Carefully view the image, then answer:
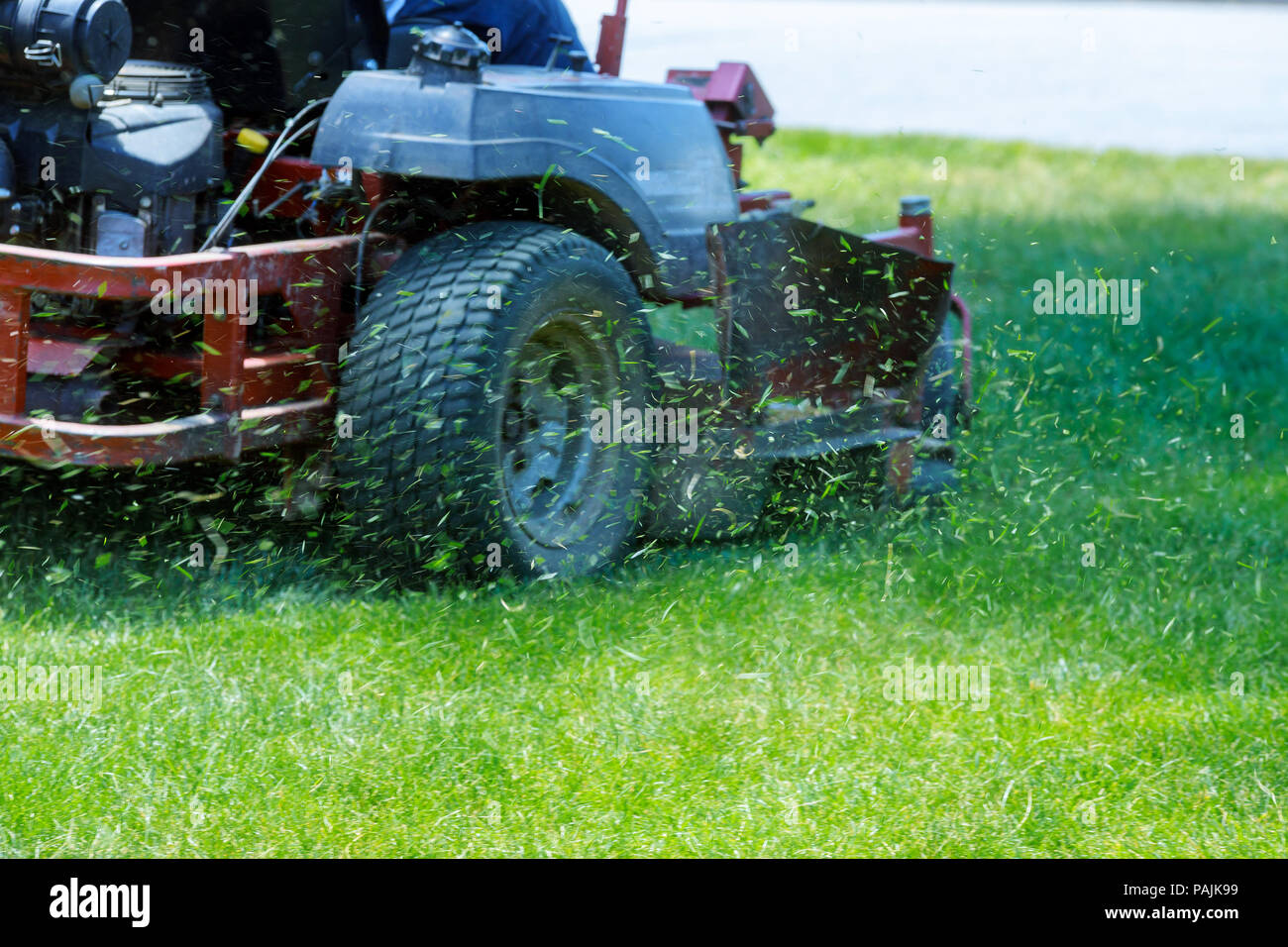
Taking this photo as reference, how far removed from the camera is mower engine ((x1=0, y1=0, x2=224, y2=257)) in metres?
3.63

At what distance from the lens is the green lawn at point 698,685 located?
2.92 m

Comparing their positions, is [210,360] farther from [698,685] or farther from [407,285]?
[698,685]

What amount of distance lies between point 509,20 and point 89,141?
4.61 feet

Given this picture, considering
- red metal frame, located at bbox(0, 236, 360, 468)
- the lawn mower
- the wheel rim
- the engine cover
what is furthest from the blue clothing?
the wheel rim

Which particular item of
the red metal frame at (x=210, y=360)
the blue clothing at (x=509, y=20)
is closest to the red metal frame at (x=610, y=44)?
the blue clothing at (x=509, y=20)

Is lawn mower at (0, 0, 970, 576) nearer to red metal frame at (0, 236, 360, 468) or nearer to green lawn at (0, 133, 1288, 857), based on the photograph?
red metal frame at (0, 236, 360, 468)

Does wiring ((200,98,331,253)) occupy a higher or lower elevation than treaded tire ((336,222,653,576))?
higher

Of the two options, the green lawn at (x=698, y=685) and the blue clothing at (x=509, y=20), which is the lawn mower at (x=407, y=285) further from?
the green lawn at (x=698, y=685)

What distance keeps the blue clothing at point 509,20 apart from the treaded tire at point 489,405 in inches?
32.3

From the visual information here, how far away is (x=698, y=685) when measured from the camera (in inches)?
138

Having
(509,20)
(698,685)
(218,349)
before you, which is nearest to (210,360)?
(218,349)

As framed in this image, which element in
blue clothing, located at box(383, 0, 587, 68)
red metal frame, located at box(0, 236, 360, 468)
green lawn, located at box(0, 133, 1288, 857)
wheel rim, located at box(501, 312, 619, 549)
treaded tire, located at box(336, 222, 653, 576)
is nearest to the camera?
green lawn, located at box(0, 133, 1288, 857)

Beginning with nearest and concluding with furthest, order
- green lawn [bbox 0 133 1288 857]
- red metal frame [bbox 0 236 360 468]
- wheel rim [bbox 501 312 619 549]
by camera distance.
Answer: green lawn [bbox 0 133 1288 857] < red metal frame [bbox 0 236 360 468] < wheel rim [bbox 501 312 619 549]

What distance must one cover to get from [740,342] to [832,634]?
0.93 m
